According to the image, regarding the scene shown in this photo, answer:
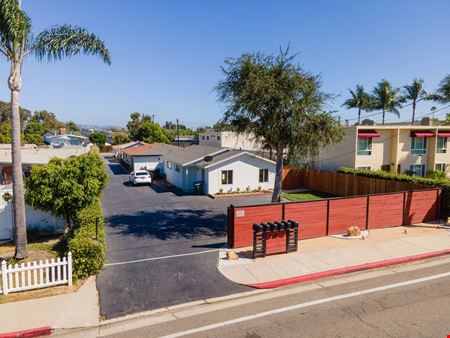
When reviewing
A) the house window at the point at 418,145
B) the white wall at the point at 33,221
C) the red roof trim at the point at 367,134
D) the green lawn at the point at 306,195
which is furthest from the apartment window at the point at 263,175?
the white wall at the point at 33,221

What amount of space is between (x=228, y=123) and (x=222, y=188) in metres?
10.1

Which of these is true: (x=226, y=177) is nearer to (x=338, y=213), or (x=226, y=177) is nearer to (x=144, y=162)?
(x=338, y=213)

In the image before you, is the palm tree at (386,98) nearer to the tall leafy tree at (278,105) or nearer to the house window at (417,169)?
the house window at (417,169)

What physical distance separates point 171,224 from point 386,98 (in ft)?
142

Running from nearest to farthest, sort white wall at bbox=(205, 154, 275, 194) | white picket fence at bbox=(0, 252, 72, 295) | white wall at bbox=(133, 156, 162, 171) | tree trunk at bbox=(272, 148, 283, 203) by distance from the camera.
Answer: white picket fence at bbox=(0, 252, 72, 295) → tree trunk at bbox=(272, 148, 283, 203) → white wall at bbox=(205, 154, 275, 194) → white wall at bbox=(133, 156, 162, 171)

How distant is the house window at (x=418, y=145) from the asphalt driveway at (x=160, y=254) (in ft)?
61.8

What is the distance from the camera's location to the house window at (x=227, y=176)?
27.9 m

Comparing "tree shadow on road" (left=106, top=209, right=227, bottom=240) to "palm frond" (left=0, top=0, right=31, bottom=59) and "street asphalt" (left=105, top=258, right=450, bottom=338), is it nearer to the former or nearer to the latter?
"street asphalt" (left=105, top=258, right=450, bottom=338)

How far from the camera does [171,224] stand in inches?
710

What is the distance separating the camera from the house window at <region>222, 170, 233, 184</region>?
91.5ft

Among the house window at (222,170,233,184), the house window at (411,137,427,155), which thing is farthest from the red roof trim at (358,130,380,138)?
the house window at (222,170,233,184)

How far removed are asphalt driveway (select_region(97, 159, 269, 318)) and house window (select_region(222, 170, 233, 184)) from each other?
129 inches

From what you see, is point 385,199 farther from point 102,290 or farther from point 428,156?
point 428,156

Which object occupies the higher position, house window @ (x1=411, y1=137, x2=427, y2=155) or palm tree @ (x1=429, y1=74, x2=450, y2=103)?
palm tree @ (x1=429, y1=74, x2=450, y2=103)
